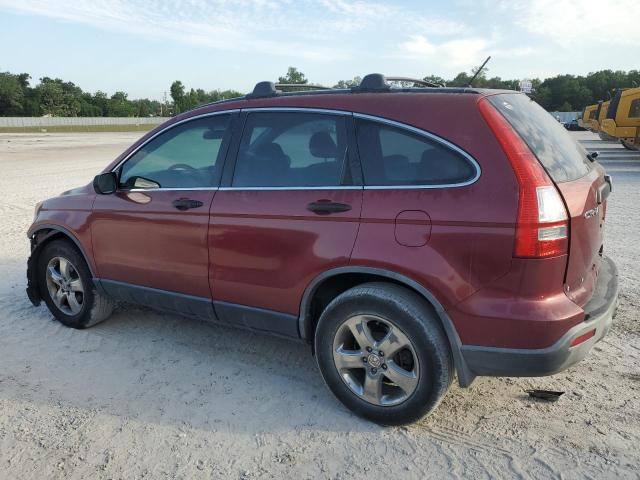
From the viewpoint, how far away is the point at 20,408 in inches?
131

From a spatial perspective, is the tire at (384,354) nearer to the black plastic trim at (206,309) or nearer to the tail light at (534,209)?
the black plastic trim at (206,309)

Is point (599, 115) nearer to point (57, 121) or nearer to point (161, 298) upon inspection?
point (161, 298)

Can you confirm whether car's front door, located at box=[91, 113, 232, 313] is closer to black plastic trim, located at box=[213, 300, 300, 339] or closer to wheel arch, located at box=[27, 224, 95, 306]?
black plastic trim, located at box=[213, 300, 300, 339]

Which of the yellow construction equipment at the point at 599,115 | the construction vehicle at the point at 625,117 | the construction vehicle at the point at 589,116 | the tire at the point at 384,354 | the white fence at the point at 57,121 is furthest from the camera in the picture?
the white fence at the point at 57,121

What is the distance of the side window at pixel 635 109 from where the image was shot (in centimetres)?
2011

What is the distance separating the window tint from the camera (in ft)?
9.10

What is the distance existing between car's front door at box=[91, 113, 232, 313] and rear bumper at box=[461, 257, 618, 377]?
1864 mm

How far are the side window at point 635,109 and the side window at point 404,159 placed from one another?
69.4 feet

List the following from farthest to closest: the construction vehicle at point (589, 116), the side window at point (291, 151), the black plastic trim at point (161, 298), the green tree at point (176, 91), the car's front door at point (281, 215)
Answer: the green tree at point (176, 91) → the construction vehicle at point (589, 116) → the black plastic trim at point (161, 298) → the side window at point (291, 151) → the car's front door at point (281, 215)

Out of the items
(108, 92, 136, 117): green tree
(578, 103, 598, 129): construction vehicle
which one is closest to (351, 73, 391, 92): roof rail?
(578, 103, 598, 129): construction vehicle

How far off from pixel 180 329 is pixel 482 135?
3014 mm

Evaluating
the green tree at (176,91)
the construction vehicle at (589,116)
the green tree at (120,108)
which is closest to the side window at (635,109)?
the construction vehicle at (589,116)

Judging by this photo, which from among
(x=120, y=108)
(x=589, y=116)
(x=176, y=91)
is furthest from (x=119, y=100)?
(x=589, y=116)

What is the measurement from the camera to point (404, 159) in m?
2.93
